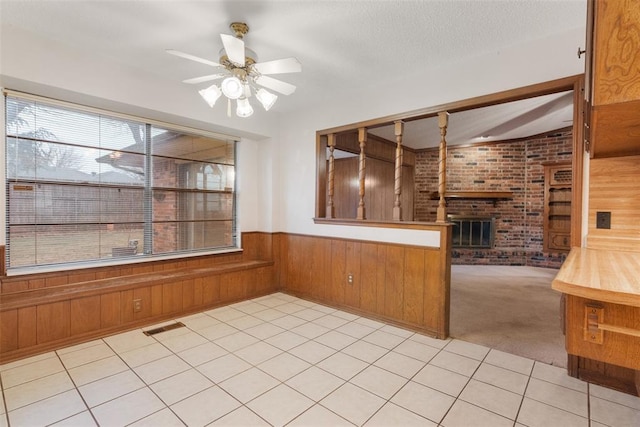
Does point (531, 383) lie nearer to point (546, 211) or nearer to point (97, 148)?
point (97, 148)

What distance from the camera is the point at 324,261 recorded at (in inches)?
154

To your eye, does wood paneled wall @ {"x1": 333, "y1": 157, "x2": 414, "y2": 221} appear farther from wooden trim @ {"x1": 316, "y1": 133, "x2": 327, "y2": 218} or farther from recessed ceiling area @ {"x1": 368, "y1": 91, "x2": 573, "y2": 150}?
wooden trim @ {"x1": 316, "y1": 133, "x2": 327, "y2": 218}

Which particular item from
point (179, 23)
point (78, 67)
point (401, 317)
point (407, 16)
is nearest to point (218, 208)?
point (78, 67)

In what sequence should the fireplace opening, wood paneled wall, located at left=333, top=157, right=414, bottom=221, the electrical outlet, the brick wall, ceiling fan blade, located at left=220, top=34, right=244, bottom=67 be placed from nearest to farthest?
ceiling fan blade, located at left=220, top=34, right=244, bottom=67, the electrical outlet, wood paneled wall, located at left=333, top=157, right=414, bottom=221, the brick wall, the fireplace opening

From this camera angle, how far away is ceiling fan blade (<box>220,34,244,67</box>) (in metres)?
1.91

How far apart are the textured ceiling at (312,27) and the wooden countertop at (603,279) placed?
170cm

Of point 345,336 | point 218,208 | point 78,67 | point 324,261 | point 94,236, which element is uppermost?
point 78,67

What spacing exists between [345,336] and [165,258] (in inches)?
89.9

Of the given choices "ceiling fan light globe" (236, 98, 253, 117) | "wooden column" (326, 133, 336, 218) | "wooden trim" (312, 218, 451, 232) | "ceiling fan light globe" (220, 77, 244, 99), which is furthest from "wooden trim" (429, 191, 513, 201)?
"ceiling fan light globe" (220, 77, 244, 99)

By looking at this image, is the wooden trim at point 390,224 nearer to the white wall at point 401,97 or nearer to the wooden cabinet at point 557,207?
the white wall at point 401,97

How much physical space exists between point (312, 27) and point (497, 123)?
4.17 metres

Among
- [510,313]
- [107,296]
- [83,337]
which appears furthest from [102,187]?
[510,313]

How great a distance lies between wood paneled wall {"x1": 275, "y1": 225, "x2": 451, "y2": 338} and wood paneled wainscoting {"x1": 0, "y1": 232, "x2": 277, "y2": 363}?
63 centimetres

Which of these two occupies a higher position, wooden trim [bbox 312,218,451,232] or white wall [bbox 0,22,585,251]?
white wall [bbox 0,22,585,251]
